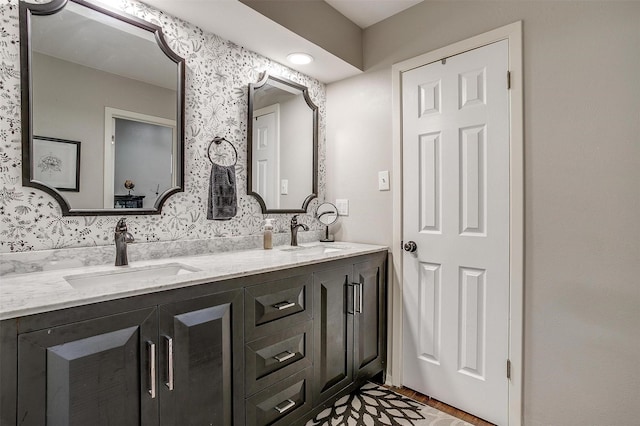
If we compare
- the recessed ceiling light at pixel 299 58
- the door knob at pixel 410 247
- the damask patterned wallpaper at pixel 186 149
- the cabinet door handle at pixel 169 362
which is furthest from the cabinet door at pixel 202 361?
the recessed ceiling light at pixel 299 58

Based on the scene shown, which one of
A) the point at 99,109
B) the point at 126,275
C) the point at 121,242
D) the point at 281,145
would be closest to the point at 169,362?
the point at 126,275

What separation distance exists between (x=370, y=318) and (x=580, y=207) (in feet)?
4.05

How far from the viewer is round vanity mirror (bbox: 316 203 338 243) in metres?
2.48

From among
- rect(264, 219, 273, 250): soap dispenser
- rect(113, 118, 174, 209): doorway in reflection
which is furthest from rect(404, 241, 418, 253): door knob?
rect(113, 118, 174, 209): doorway in reflection

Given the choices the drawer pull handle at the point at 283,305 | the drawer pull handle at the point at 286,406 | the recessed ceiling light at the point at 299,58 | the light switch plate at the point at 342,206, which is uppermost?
the recessed ceiling light at the point at 299,58

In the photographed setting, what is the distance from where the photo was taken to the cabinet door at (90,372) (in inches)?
34.2

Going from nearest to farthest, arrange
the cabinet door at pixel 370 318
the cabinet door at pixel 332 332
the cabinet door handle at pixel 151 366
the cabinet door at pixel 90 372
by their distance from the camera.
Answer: the cabinet door at pixel 90 372 → the cabinet door handle at pixel 151 366 → the cabinet door at pixel 332 332 → the cabinet door at pixel 370 318

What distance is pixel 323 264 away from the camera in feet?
5.57

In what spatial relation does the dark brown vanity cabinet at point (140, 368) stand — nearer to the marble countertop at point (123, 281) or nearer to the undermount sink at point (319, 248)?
the marble countertop at point (123, 281)

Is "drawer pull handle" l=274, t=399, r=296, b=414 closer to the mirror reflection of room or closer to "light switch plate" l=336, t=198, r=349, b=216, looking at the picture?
the mirror reflection of room

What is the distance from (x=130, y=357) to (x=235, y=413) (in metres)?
0.50

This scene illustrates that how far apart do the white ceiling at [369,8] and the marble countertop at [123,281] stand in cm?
154

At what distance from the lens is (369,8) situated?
209 cm

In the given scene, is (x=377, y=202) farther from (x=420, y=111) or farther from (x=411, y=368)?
(x=411, y=368)
